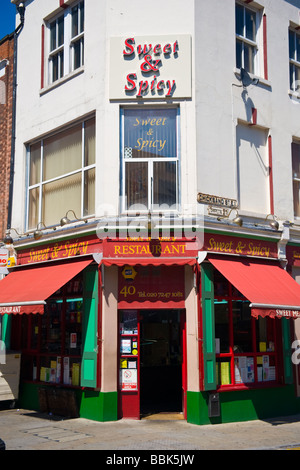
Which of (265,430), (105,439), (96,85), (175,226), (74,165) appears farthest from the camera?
(74,165)

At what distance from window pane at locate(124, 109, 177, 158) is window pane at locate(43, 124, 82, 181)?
1.65 m

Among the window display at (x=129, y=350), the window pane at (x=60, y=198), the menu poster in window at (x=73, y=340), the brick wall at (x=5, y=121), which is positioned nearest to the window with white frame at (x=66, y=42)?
the brick wall at (x=5, y=121)

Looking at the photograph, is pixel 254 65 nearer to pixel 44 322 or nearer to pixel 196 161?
pixel 196 161

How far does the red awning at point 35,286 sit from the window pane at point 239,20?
7017 mm

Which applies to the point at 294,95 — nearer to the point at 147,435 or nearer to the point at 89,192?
the point at 89,192

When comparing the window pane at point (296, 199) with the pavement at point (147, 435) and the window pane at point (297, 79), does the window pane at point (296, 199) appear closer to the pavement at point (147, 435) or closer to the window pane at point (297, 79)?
the window pane at point (297, 79)

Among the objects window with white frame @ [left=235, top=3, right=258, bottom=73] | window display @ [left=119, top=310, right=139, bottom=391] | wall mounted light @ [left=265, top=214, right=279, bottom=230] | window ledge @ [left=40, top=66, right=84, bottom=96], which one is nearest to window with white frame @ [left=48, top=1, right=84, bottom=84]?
window ledge @ [left=40, top=66, right=84, bottom=96]

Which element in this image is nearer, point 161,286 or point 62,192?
point 161,286

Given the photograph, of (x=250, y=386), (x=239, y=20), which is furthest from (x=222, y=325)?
(x=239, y=20)

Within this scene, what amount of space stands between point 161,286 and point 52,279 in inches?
100

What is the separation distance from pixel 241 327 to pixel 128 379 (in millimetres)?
2969

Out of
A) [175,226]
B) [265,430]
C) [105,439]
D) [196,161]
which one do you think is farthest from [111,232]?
[265,430]

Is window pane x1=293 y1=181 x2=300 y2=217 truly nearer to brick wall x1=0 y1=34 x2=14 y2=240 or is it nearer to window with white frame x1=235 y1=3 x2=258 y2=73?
window with white frame x1=235 y1=3 x2=258 y2=73

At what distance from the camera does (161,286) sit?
1209 centimetres
